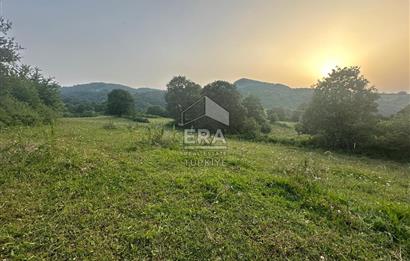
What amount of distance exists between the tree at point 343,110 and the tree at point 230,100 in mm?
8944

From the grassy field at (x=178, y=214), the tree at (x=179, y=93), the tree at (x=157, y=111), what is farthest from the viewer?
the tree at (x=157, y=111)

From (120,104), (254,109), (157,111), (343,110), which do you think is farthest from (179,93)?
(157,111)

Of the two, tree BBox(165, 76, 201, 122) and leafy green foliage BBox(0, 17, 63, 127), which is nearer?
leafy green foliage BBox(0, 17, 63, 127)

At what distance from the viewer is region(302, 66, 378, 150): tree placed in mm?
16094

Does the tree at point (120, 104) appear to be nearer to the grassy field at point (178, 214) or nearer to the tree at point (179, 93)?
the tree at point (179, 93)

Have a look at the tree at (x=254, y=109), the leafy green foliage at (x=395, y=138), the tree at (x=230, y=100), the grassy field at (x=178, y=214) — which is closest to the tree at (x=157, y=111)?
the tree at (x=254, y=109)

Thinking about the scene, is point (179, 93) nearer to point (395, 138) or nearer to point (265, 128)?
point (265, 128)

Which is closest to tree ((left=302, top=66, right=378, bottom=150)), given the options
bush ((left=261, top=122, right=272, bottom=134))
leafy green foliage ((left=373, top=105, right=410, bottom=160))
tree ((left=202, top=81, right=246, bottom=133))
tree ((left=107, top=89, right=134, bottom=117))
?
leafy green foliage ((left=373, top=105, right=410, bottom=160))

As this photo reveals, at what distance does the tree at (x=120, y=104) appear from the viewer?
44.0 meters

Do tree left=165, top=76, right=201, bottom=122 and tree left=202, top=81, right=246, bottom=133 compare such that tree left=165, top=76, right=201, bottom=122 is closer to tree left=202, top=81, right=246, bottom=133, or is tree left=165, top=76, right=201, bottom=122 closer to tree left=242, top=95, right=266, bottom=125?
tree left=202, top=81, right=246, bottom=133

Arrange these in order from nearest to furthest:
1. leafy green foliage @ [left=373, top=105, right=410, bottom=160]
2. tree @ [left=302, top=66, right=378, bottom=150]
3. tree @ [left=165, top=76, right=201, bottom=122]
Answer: leafy green foliage @ [left=373, top=105, right=410, bottom=160], tree @ [left=302, top=66, right=378, bottom=150], tree @ [left=165, top=76, right=201, bottom=122]

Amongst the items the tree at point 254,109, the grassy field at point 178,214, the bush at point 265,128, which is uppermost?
the tree at point 254,109

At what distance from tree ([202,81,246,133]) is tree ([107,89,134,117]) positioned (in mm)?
22356

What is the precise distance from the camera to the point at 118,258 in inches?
104
